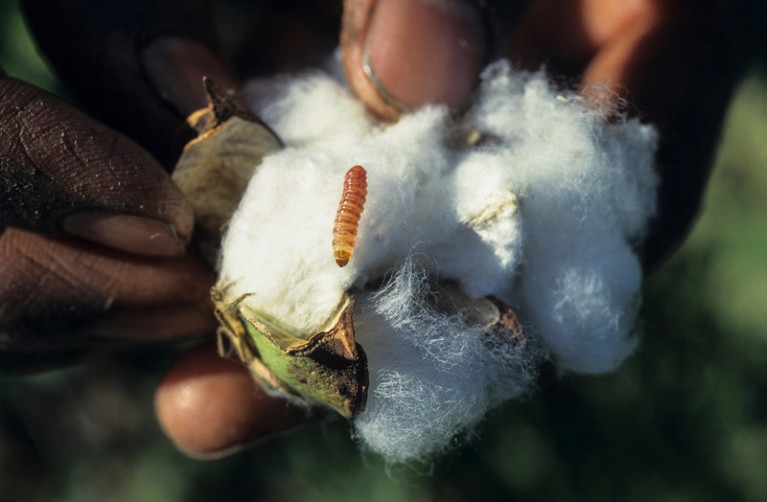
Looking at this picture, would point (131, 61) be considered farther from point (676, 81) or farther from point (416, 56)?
point (676, 81)

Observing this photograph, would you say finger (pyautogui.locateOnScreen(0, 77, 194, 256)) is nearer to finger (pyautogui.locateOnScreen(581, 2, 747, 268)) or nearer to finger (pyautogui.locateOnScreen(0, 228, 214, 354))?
finger (pyautogui.locateOnScreen(0, 228, 214, 354))

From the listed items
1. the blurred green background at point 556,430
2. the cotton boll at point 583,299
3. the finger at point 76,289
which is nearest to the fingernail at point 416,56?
the cotton boll at point 583,299

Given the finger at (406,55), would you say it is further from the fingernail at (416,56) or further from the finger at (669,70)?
the finger at (669,70)

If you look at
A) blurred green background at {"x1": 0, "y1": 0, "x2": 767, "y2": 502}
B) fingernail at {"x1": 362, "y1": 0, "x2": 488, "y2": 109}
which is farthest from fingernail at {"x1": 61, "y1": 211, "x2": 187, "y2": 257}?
blurred green background at {"x1": 0, "y1": 0, "x2": 767, "y2": 502}

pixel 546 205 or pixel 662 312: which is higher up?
pixel 546 205

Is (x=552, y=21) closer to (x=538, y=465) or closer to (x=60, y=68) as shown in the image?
(x=60, y=68)

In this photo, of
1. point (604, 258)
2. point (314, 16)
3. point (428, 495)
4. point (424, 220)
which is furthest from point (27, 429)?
point (604, 258)

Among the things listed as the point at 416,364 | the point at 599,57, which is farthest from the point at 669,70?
the point at 416,364
